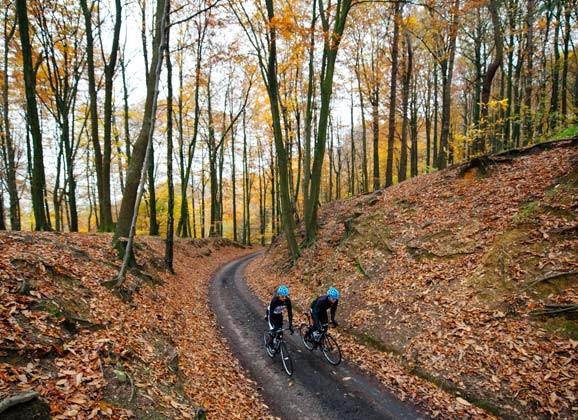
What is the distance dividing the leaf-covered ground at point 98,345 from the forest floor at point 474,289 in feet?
13.4

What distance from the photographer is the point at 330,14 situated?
1769cm

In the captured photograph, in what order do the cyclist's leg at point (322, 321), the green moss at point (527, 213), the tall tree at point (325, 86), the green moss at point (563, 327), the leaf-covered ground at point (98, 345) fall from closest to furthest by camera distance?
1. the leaf-covered ground at point (98, 345)
2. the green moss at point (563, 327)
3. the cyclist's leg at point (322, 321)
4. the green moss at point (527, 213)
5. the tall tree at point (325, 86)

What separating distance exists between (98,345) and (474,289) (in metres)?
9.24

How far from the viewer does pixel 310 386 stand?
8.02 metres

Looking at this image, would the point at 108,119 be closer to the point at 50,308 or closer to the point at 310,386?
the point at 50,308

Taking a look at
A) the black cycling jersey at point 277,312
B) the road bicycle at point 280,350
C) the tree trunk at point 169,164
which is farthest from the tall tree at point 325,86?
the road bicycle at point 280,350

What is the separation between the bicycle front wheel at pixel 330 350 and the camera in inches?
359

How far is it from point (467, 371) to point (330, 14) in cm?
1762

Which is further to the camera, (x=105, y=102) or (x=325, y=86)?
(x=325, y=86)

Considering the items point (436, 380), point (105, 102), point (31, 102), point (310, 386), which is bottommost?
point (310, 386)

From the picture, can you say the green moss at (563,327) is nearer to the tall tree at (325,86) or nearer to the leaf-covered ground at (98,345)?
the leaf-covered ground at (98,345)

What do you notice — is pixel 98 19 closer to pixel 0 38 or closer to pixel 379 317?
pixel 0 38

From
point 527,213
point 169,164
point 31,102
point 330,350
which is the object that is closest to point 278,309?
point 330,350

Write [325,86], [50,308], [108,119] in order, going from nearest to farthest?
[50,308] < [108,119] < [325,86]
